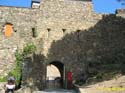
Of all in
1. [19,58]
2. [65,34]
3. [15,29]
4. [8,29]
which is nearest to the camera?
[19,58]

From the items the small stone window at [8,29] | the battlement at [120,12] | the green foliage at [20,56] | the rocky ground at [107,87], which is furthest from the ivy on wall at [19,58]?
the battlement at [120,12]

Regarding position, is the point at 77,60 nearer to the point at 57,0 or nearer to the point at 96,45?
the point at 96,45

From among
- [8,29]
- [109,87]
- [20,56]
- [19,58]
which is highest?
[8,29]

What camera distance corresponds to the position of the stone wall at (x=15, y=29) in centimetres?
2458

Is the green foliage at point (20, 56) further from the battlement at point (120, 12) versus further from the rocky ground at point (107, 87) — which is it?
the battlement at point (120, 12)

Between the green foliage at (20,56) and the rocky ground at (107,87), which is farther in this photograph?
the green foliage at (20,56)

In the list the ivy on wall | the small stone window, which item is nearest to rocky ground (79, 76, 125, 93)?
the ivy on wall

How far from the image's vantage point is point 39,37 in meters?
25.0

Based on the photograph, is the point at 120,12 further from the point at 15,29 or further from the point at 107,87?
the point at 107,87

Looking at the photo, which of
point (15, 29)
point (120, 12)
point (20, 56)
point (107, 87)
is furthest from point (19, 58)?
point (120, 12)

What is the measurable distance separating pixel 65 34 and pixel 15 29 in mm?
3630

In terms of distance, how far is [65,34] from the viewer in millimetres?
25328

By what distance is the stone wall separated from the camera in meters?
24.6

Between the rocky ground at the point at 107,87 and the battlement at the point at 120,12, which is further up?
the battlement at the point at 120,12
